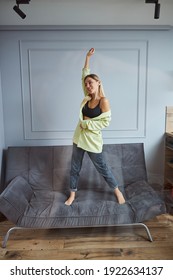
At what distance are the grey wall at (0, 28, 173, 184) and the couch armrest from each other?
0.25 m

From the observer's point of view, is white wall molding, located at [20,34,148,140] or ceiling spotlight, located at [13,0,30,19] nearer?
ceiling spotlight, located at [13,0,30,19]

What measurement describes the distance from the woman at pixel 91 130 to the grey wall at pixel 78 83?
0.13 metres

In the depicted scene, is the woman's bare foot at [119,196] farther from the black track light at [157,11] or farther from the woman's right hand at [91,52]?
the black track light at [157,11]

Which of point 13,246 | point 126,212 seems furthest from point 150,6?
point 13,246

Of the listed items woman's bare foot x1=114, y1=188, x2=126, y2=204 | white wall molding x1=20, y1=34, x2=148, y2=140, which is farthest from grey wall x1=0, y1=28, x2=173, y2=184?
woman's bare foot x1=114, y1=188, x2=126, y2=204

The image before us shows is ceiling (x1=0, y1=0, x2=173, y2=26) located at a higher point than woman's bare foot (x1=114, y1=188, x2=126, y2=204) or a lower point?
higher

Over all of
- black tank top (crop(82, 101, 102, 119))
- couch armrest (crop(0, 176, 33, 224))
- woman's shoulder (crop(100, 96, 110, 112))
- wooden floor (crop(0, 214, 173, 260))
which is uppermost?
woman's shoulder (crop(100, 96, 110, 112))

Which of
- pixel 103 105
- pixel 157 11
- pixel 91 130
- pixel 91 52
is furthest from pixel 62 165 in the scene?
pixel 157 11

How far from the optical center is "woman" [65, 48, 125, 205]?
97cm

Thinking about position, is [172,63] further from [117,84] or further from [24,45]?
[24,45]

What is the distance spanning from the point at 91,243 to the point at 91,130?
52cm

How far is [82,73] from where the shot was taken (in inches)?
42.2

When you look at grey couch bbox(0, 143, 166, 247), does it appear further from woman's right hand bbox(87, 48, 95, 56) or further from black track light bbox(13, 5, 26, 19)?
black track light bbox(13, 5, 26, 19)

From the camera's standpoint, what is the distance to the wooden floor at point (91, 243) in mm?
826
